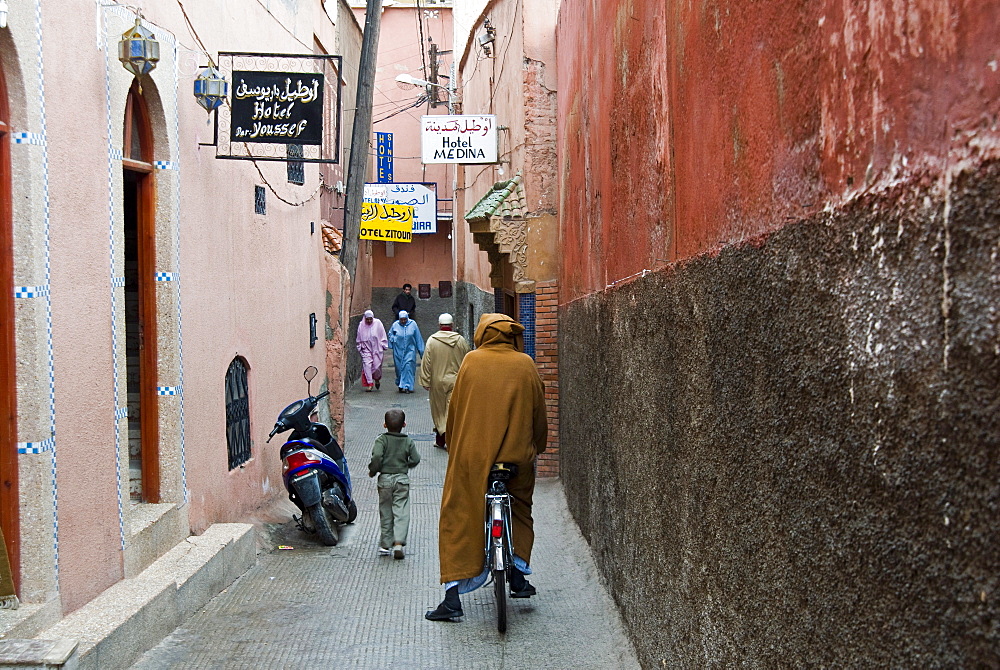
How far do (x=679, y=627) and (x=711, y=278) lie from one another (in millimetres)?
1462

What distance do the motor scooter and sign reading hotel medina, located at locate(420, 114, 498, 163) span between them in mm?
4918

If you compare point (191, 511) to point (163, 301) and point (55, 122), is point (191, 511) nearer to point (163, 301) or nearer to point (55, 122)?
point (163, 301)

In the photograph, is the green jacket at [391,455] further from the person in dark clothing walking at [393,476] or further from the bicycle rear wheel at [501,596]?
the bicycle rear wheel at [501,596]

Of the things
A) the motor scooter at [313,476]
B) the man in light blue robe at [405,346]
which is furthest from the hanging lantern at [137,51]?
the man in light blue robe at [405,346]

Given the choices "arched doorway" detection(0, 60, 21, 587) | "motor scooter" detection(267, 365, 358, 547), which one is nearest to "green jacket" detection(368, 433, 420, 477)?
"motor scooter" detection(267, 365, 358, 547)

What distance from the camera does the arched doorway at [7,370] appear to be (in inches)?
190

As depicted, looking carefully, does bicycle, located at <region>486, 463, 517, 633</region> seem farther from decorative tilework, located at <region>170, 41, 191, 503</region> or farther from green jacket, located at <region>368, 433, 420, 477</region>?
decorative tilework, located at <region>170, 41, 191, 503</region>

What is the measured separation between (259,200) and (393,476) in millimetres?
3294

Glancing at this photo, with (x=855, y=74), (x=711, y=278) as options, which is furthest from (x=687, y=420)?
(x=855, y=74)

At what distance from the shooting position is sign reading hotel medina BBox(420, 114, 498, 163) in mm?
13055

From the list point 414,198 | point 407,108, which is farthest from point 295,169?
point 407,108

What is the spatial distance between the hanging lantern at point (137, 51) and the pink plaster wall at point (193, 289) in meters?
0.09

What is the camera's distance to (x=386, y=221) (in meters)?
23.5

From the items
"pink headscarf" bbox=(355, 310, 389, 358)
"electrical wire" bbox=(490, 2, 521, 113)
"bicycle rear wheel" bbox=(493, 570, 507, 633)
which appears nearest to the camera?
"bicycle rear wheel" bbox=(493, 570, 507, 633)
